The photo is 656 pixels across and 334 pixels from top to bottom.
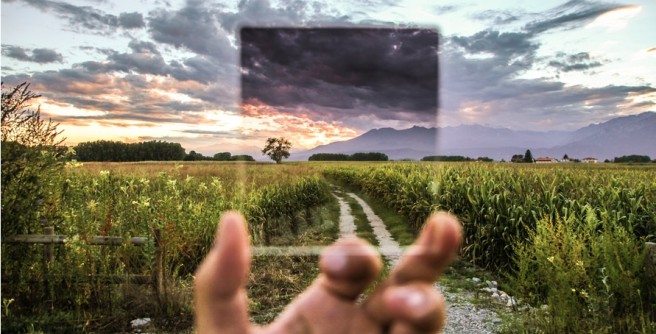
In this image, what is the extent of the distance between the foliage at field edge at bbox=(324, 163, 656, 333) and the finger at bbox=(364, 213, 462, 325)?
452mm

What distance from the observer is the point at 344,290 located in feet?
0.74

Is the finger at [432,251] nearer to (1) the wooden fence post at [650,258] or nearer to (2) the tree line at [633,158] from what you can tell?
(2) the tree line at [633,158]

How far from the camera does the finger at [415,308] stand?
0.18 metres

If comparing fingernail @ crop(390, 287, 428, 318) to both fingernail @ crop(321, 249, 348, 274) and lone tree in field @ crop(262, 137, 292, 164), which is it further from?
lone tree in field @ crop(262, 137, 292, 164)

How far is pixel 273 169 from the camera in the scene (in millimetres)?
1271

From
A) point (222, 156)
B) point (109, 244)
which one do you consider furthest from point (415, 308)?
point (109, 244)

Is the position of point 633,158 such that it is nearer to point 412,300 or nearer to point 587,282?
point 587,282

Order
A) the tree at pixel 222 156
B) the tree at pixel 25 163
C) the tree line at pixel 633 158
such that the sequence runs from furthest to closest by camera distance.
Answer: the tree at pixel 25 163, the tree line at pixel 633 158, the tree at pixel 222 156

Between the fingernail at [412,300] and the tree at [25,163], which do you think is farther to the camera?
the tree at [25,163]

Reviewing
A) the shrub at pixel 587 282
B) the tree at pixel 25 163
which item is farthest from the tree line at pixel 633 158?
the tree at pixel 25 163

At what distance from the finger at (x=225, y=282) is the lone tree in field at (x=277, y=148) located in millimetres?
592

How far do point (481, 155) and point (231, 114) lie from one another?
659 millimetres

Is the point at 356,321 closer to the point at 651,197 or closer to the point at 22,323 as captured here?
the point at 22,323

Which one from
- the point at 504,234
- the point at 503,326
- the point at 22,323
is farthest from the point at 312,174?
the point at 504,234
